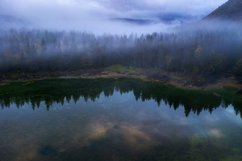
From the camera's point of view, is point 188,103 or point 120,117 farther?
point 188,103

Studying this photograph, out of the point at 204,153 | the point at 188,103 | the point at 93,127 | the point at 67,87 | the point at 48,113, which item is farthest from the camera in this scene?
the point at 67,87

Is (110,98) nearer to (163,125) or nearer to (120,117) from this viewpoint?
(120,117)

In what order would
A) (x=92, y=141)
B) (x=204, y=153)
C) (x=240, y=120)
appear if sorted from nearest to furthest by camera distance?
(x=204, y=153) → (x=92, y=141) → (x=240, y=120)

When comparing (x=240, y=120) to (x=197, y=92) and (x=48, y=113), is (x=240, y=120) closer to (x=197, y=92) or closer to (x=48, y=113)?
(x=197, y=92)

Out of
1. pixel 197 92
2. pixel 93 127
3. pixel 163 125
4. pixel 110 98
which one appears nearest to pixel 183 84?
pixel 197 92

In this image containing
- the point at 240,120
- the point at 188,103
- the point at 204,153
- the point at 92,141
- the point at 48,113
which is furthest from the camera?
the point at 188,103

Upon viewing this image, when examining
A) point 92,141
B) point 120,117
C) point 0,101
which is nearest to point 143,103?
point 120,117
